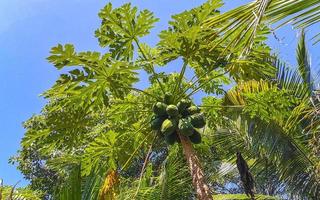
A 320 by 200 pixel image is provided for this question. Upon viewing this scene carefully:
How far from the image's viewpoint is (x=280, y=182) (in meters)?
7.09

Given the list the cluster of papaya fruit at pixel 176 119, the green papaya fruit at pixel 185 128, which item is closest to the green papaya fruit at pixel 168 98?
the cluster of papaya fruit at pixel 176 119

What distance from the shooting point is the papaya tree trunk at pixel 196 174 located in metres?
3.95

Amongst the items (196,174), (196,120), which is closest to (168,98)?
(196,120)

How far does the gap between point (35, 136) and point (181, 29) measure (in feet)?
6.14

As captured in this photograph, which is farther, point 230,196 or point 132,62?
point 230,196

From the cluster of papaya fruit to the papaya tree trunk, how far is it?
0.11 m

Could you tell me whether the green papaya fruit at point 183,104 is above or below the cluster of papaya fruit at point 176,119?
above

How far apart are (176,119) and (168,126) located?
0.46 ft

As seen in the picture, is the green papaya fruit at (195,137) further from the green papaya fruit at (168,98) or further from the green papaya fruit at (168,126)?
the green papaya fruit at (168,98)

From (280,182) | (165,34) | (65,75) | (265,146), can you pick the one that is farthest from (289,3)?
(280,182)

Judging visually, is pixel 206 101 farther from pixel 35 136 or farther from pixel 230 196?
pixel 230 196

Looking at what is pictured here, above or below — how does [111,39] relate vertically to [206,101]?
above

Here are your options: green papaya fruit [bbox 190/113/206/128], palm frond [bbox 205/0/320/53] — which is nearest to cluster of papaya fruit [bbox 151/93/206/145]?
green papaya fruit [bbox 190/113/206/128]

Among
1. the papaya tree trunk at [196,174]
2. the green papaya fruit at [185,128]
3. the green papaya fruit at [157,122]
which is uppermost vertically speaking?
the green papaya fruit at [157,122]
